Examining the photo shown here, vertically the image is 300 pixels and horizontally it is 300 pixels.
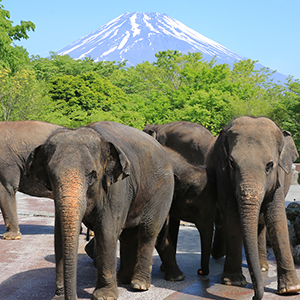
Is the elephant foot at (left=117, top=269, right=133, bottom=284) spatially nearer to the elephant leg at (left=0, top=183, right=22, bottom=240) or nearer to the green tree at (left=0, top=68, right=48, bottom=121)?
the elephant leg at (left=0, top=183, right=22, bottom=240)

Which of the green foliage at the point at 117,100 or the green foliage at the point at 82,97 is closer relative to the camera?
the green foliage at the point at 117,100

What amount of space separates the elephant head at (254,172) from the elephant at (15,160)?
4.28 metres

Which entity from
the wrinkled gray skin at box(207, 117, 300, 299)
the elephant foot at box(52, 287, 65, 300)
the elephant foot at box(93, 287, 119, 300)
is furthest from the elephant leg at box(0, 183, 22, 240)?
the wrinkled gray skin at box(207, 117, 300, 299)

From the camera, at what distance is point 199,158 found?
→ 33.0ft

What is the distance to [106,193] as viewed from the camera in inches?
174

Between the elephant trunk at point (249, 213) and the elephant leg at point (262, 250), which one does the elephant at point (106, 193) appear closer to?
the elephant trunk at point (249, 213)

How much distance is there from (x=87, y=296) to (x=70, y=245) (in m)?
1.58

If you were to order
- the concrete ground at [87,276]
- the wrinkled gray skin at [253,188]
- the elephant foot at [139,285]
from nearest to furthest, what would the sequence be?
the wrinkled gray skin at [253,188] < the concrete ground at [87,276] < the elephant foot at [139,285]

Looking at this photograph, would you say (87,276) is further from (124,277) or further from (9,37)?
(9,37)

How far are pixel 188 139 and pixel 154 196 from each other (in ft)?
16.7

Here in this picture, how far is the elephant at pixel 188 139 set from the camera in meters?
10.1

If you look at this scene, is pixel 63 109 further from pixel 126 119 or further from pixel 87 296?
pixel 87 296

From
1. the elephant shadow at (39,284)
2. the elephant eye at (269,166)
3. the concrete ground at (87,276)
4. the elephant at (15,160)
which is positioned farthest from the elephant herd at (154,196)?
the elephant at (15,160)

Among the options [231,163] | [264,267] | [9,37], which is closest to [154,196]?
[231,163]
